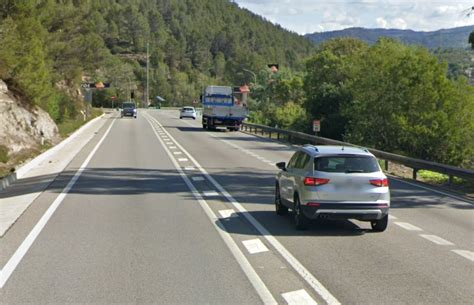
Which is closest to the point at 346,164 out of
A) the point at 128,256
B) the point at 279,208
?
the point at 279,208

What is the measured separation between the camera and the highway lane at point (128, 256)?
739cm

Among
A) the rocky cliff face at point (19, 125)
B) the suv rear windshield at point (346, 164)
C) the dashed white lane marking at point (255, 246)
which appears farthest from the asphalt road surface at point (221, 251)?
the rocky cliff face at point (19, 125)

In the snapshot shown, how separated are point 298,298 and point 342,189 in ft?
13.9

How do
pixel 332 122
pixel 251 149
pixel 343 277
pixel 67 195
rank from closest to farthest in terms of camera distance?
1. pixel 343 277
2. pixel 67 195
3. pixel 251 149
4. pixel 332 122

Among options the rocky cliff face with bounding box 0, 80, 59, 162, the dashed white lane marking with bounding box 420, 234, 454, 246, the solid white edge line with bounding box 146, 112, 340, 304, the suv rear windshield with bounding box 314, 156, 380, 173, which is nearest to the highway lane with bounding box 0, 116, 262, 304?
the solid white edge line with bounding box 146, 112, 340, 304

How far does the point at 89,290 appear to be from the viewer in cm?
754

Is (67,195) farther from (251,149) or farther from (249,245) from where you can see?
(251,149)

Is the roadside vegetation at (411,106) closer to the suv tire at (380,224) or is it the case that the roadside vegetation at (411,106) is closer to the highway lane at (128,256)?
the highway lane at (128,256)

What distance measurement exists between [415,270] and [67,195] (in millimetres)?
9672

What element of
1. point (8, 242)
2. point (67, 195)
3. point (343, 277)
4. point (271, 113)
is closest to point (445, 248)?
point (343, 277)

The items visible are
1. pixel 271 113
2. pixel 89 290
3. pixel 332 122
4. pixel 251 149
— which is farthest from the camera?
pixel 271 113

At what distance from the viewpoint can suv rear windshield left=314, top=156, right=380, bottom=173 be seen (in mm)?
11523

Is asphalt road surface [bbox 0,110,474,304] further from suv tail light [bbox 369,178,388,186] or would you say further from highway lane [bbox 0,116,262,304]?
suv tail light [bbox 369,178,388,186]

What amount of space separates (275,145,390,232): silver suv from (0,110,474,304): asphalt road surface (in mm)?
370
